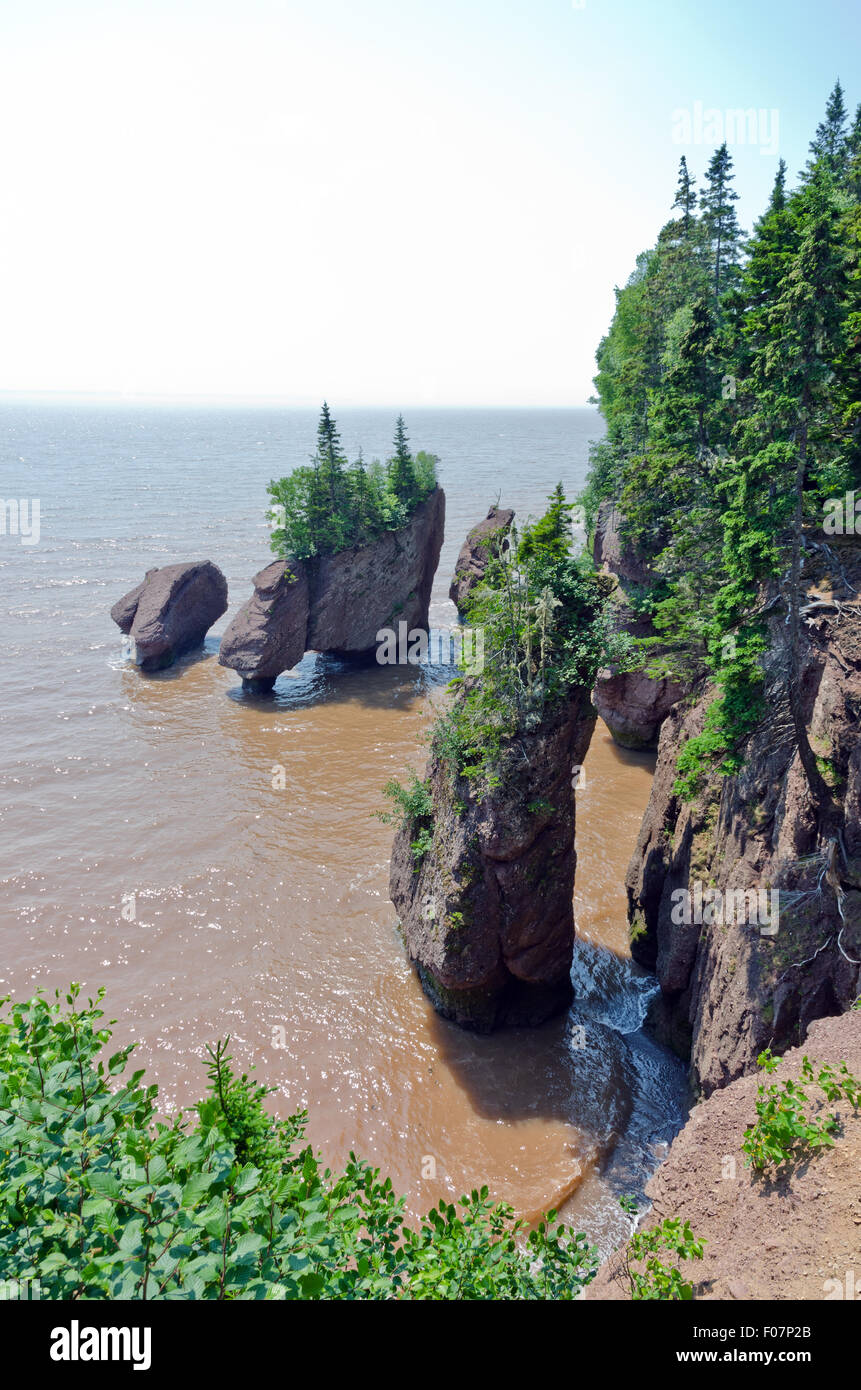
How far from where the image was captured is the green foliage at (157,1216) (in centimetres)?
347

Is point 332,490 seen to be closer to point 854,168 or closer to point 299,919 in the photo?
point 299,919

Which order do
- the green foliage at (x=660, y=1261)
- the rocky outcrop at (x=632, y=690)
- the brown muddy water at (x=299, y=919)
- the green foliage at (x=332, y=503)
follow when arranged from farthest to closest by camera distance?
the green foliage at (x=332, y=503) → the rocky outcrop at (x=632, y=690) → the brown muddy water at (x=299, y=919) → the green foliage at (x=660, y=1261)

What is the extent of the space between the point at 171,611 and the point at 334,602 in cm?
813

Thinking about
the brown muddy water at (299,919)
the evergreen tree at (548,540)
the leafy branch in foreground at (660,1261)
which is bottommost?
the brown muddy water at (299,919)

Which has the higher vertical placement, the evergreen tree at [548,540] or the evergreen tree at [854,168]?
the evergreen tree at [854,168]

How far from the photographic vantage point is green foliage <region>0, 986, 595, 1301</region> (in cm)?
347

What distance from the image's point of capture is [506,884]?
13.1 metres

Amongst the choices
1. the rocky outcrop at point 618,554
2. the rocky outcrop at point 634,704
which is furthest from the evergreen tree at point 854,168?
the rocky outcrop at point 634,704

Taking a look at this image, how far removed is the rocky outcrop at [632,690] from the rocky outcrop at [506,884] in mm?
10655

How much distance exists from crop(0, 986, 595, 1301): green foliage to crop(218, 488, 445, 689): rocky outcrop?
81.0 feet

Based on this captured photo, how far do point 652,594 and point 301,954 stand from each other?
47.9ft

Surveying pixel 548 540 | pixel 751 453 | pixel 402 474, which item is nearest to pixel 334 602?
pixel 402 474

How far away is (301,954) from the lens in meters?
16.4

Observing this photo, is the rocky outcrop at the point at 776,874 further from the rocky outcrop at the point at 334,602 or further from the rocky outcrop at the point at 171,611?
the rocky outcrop at the point at 171,611
